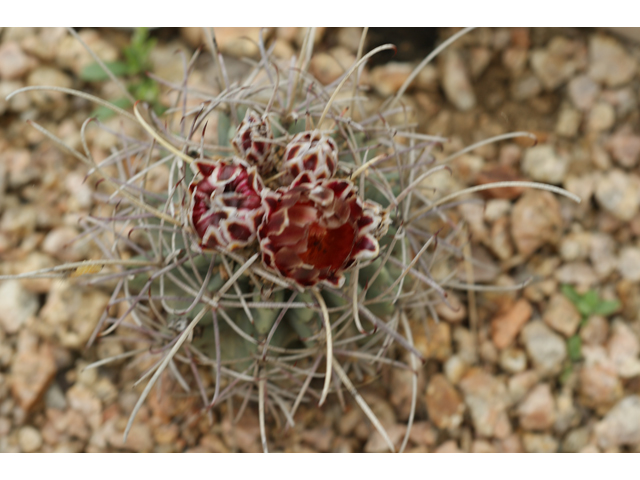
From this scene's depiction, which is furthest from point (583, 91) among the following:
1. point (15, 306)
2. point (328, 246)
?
point (15, 306)

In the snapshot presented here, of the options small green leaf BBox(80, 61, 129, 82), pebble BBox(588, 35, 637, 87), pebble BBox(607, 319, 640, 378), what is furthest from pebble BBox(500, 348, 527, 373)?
small green leaf BBox(80, 61, 129, 82)

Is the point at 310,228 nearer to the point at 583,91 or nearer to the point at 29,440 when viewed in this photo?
the point at 29,440

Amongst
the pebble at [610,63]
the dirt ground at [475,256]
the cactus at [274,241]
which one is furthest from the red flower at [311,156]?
the pebble at [610,63]

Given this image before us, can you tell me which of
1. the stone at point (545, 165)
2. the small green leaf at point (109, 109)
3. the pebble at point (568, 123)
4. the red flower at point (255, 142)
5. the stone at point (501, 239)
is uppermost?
the red flower at point (255, 142)

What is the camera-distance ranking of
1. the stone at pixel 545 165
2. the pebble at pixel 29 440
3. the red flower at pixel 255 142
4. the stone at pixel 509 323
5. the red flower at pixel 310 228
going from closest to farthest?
1. the red flower at pixel 310 228
2. the red flower at pixel 255 142
3. the pebble at pixel 29 440
4. the stone at pixel 509 323
5. the stone at pixel 545 165

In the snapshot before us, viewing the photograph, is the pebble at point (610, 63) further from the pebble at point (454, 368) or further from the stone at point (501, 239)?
the pebble at point (454, 368)
